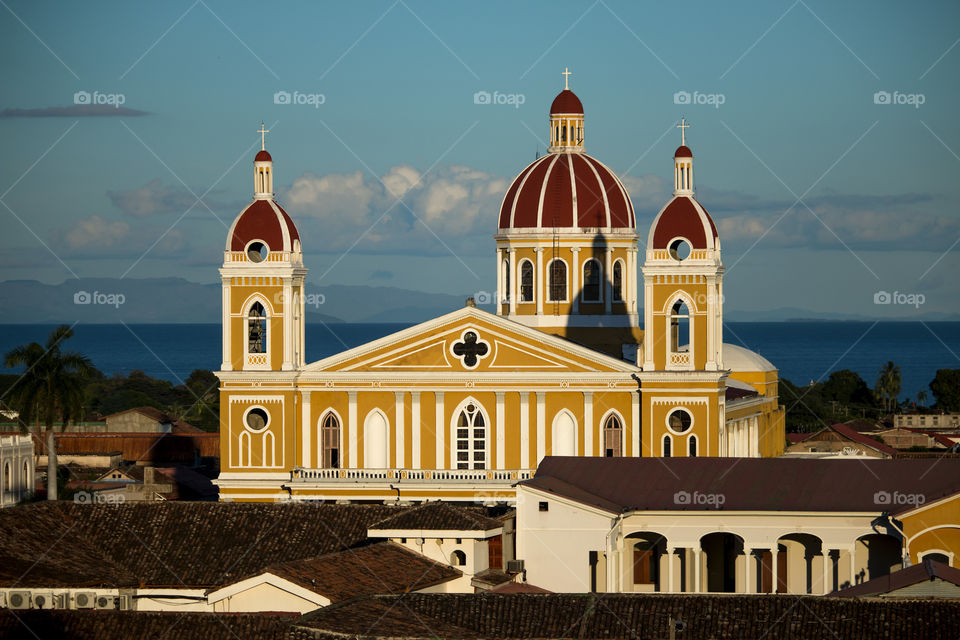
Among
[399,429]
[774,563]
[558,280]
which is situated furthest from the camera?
[558,280]

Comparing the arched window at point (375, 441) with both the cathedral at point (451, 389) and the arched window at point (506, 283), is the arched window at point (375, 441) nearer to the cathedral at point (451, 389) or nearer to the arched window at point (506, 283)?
the cathedral at point (451, 389)

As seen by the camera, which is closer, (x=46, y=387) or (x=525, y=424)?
(x=525, y=424)

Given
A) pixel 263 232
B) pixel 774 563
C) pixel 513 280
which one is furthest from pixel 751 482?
pixel 263 232

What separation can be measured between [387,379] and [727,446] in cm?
1177

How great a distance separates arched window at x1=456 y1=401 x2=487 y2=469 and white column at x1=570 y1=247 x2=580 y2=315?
7719mm

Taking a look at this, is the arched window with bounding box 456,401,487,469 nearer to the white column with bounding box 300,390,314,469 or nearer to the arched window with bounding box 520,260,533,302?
the white column with bounding box 300,390,314,469

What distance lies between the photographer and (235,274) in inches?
2874

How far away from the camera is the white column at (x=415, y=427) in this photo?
71750mm

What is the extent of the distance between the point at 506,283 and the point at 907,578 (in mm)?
30239

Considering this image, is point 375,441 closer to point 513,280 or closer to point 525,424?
point 525,424

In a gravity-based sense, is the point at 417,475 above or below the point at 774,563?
above

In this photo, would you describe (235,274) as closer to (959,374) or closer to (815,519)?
(815,519)

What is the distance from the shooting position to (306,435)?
72438 millimetres

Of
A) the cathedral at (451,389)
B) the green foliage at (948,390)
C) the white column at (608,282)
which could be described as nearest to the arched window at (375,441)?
the cathedral at (451,389)
